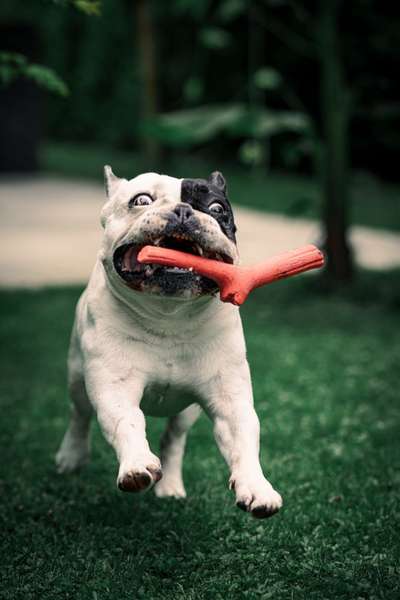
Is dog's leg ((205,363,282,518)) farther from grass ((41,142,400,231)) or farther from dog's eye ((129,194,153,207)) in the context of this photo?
grass ((41,142,400,231))

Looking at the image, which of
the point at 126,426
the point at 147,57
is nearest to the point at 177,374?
the point at 126,426

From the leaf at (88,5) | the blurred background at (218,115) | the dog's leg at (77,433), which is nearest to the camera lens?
the dog's leg at (77,433)

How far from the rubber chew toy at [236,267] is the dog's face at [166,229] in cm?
5

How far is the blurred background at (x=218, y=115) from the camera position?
27.0 ft

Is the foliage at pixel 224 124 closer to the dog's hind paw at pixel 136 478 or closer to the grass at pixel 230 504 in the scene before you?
the grass at pixel 230 504

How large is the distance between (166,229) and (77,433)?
1.48m

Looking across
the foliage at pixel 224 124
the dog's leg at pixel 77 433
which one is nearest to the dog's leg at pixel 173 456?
the dog's leg at pixel 77 433

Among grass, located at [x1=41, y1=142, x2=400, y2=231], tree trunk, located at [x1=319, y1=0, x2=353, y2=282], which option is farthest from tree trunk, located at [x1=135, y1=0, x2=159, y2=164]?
tree trunk, located at [x1=319, y1=0, x2=353, y2=282]

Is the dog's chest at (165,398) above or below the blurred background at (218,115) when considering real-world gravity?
above

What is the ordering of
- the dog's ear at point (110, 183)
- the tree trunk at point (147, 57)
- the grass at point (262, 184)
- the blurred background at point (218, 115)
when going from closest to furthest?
the dog's ear at point (110, 183) → the blurred background at point (218, 115) → the grass at point (262, 184) → the tree trunk at point (147, 57)

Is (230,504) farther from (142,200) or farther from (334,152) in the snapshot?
(334,152)

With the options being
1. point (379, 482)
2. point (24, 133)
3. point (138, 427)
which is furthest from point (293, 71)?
point (138, 427)

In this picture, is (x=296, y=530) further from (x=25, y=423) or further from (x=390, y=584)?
(x=25, y=423)

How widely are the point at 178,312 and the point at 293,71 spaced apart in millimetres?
13712
